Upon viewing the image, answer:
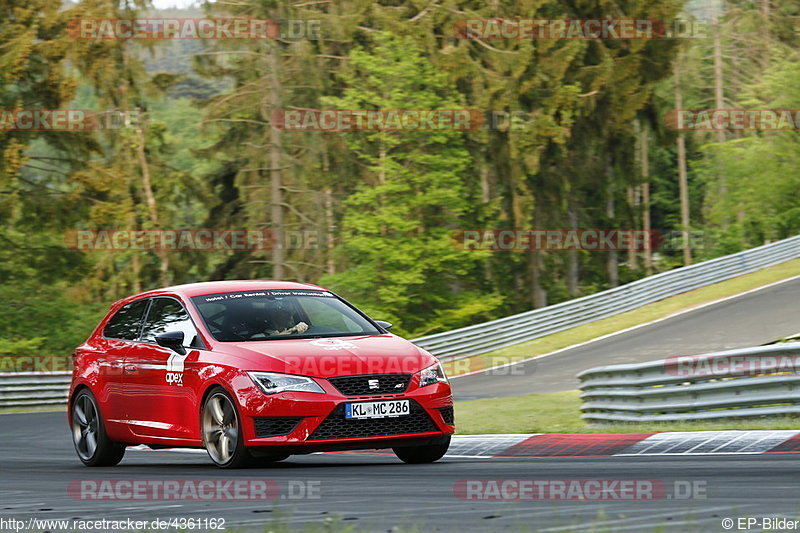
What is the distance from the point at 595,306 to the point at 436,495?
28.3 metres

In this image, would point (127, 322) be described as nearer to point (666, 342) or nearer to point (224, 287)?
point (224, 287)

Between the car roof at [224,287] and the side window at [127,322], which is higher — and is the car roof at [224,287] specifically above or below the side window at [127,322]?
above

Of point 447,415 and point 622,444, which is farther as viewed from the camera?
point 622,444

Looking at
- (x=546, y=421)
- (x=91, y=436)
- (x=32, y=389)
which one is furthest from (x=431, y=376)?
(x=32, y=389)

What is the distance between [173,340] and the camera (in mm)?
10102

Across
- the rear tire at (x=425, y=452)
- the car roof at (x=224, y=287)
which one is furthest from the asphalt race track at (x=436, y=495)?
the car roof at (x=224, y=287)

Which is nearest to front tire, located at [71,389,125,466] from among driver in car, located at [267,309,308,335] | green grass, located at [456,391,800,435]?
driver in car, located at [267,309,308,335]

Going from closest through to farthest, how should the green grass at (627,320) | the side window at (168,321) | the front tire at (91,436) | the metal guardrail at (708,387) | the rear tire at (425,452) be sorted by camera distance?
1. the rear tire at (425,452)
2. the side window at (168,321)
3. the front tire at (91,436)
4. the metal guardrail at (708,387)
5. the green grass at (627,320)

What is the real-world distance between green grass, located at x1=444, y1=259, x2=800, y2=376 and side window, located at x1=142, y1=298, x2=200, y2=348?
1994 centimetres

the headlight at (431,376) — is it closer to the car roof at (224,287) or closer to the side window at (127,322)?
the car roof at (224,287)

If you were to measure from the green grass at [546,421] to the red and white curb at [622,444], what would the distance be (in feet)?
2.43

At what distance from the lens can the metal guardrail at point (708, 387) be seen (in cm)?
1151

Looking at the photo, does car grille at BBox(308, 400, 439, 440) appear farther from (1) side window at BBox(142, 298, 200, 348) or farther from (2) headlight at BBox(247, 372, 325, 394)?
(1) side window at BBox(142, 298, 200, 348)

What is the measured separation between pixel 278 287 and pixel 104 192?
33.6m
